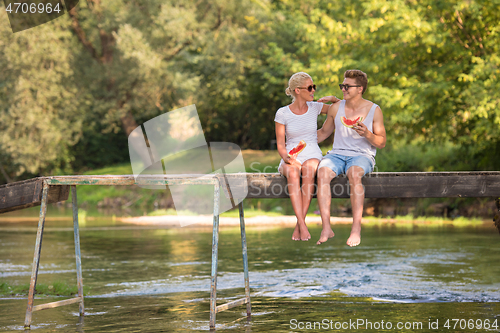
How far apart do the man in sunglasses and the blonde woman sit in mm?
148

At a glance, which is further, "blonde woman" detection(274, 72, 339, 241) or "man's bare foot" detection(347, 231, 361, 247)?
"blonde woman" detection(274, 72, 339, 241)

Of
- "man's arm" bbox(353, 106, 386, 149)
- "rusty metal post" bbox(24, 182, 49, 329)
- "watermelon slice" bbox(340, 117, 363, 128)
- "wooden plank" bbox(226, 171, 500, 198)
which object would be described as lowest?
"rusty metal post" bbox(24, 182, 49, 329)

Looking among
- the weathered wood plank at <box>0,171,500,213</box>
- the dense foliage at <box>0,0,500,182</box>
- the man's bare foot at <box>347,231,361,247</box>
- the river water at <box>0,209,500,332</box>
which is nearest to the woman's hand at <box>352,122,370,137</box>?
the weathered wood plank at <box>0,171,500,213</box>

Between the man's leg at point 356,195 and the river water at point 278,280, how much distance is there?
124 centimetres

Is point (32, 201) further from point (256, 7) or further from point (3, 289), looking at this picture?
point (256, 7)

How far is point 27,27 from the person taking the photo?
31750mm

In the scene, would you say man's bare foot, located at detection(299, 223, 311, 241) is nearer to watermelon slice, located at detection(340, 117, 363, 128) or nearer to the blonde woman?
the blonde woman

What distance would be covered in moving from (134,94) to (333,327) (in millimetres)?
26975

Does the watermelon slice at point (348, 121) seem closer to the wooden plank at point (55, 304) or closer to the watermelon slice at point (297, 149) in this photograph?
the watermelon slice at point (297, 149)

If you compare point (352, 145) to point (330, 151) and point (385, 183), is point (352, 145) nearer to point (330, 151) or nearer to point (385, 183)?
point (330, 151)

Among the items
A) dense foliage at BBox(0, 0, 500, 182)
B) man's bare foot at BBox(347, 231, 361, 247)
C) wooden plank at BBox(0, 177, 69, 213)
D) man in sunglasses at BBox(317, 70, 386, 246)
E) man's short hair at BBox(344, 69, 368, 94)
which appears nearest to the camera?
man's bare foot at BBox(347, 231, 361, 247)

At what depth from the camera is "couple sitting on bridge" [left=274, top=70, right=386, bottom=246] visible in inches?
277

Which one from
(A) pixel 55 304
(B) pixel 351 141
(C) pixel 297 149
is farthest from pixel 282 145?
(A) pixel 55 304

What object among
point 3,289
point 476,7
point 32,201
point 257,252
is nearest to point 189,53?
point 476,7
